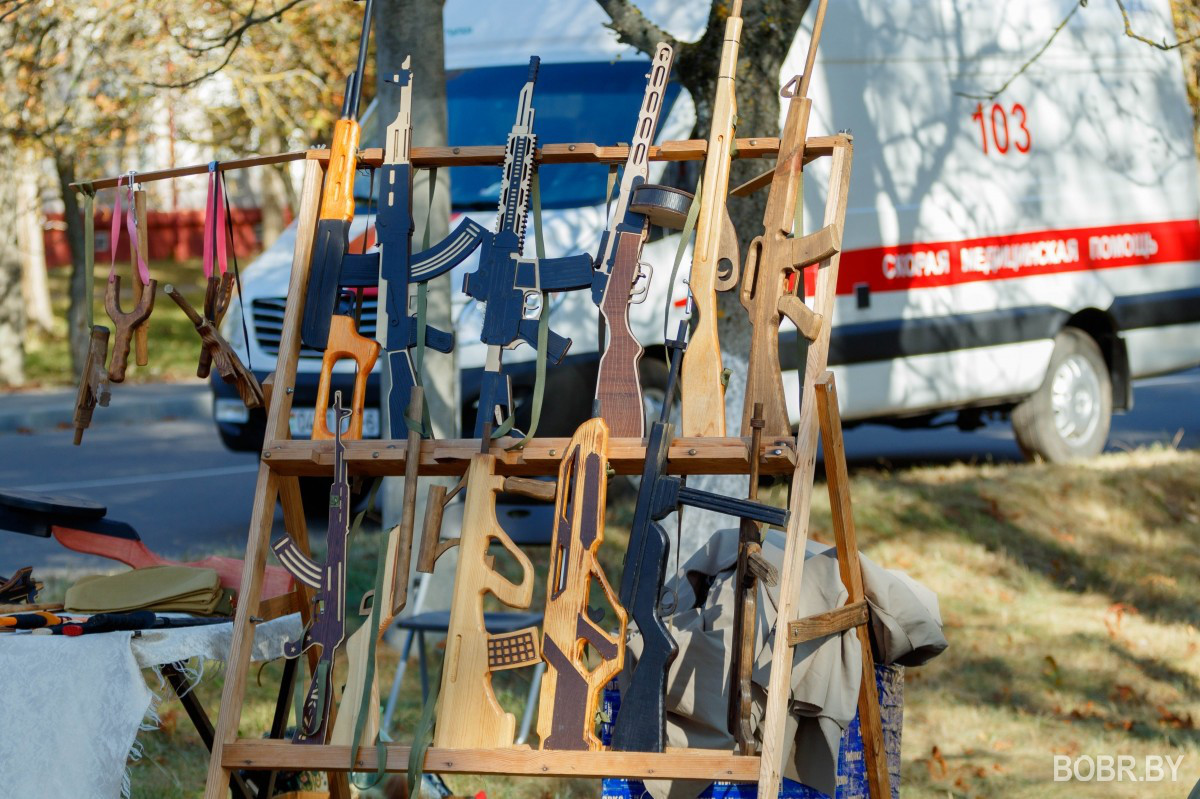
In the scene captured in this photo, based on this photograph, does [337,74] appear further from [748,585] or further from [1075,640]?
[748,585]

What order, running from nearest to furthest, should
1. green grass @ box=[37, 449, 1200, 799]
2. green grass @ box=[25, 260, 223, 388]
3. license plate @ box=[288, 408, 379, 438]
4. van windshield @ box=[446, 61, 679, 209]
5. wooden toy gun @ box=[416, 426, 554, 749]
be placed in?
wooden toy gun @ box=[416, 426, 554, 749], green grass @ box=[37, 449, 1200, 799], license plate @ box=[288, 408, 379, 438], van windshield @ box=[446, 61, 679, 209], green grass @ box=[25, 260, 223, 388]

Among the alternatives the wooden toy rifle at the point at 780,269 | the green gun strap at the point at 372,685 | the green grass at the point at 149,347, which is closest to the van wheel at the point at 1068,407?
the wooden toy rifle at the point at 780,269

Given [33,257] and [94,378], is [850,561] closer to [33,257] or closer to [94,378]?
[94,378]

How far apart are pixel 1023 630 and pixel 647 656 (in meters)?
3.66

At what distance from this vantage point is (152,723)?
2.90 metres

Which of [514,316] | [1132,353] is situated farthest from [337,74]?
[514,316]

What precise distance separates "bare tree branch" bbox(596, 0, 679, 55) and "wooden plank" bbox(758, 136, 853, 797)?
2229mm

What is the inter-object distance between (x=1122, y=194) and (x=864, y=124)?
6.84ft

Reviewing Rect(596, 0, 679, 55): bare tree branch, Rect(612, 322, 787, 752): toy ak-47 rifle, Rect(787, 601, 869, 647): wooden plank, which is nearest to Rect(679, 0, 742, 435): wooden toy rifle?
Rect(612, 322, 787, 752): toy ak-47 rifle

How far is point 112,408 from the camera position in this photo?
41.3 ft

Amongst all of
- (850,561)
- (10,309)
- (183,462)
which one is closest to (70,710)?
(850,561)

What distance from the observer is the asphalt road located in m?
7.14

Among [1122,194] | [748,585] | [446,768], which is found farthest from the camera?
[1122,194]

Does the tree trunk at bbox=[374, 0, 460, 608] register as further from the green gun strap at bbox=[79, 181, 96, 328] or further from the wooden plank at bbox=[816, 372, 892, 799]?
the wooden plank at bbox=[816, 372, 892, 799]
